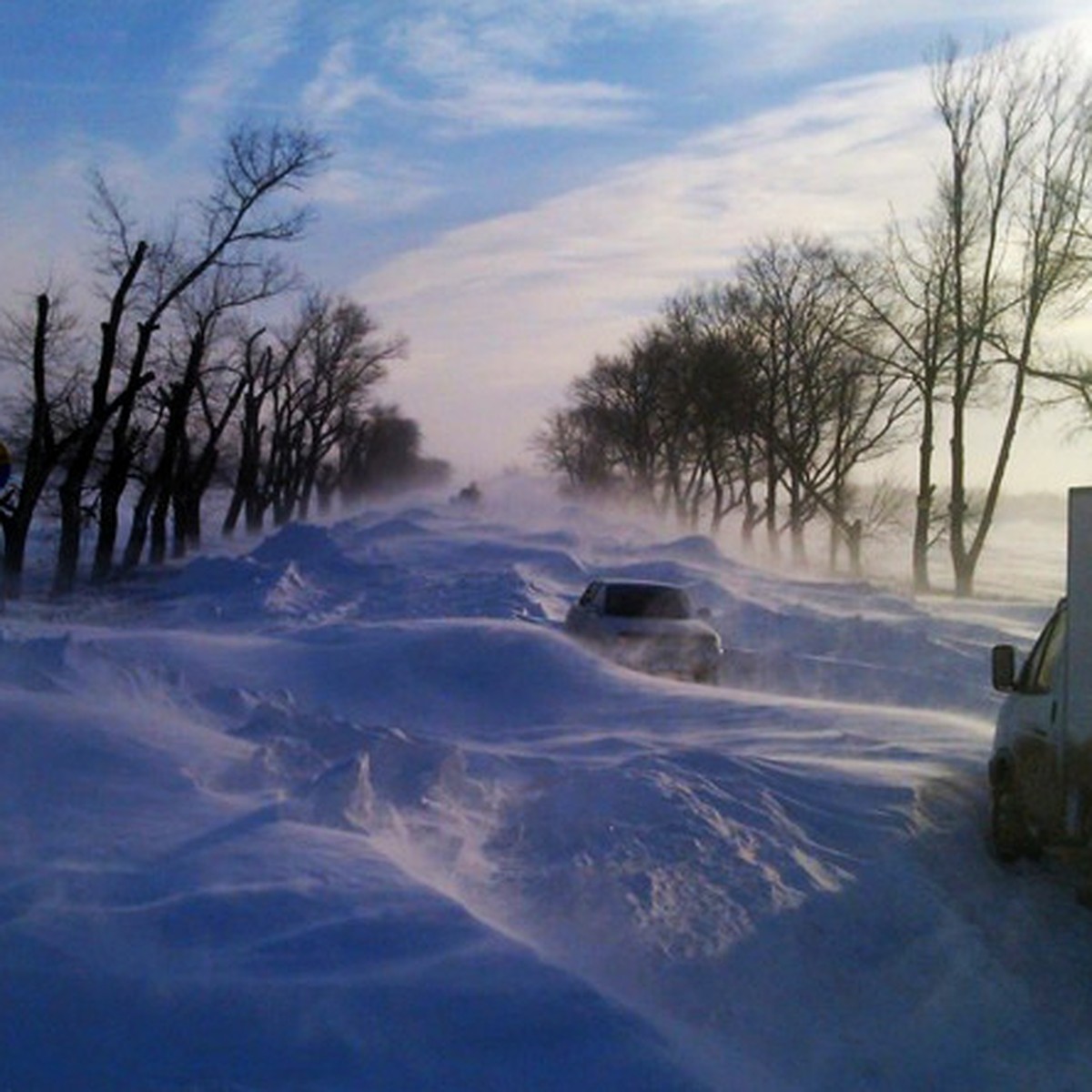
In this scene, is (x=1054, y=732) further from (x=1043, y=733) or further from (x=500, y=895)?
(x=500, y=895)

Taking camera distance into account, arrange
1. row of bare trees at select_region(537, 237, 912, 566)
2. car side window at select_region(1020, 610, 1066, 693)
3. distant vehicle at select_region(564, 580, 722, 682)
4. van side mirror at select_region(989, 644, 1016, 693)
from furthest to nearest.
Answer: row of bare trees at select_region(537, 237, 912, 566)
distant vehicle at select_region(564, 580, 722, 682)
van side mirror at select_region(989, 644, 1016, 693)
car side window at select_region(1020, 610, 1066, 693)

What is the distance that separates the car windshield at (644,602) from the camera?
19.5m

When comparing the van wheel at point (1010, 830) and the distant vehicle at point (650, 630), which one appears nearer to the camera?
the van wheel at point (1010, 830)

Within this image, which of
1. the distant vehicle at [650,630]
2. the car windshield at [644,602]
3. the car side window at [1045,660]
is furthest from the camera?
the car windshield at [644,602]

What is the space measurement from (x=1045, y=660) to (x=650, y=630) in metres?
10.2

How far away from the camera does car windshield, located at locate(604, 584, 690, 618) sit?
766 inches

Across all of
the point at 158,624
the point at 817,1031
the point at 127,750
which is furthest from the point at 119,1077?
the point at 158,624

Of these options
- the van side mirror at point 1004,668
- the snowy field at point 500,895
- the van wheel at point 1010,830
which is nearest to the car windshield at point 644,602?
the snowy field at point 500,895

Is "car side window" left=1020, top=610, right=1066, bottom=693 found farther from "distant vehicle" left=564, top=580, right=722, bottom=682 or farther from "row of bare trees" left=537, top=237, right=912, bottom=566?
"row of bare trees" left=537, top=237, right=912, bottom=566

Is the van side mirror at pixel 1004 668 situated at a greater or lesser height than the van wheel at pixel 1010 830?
greater

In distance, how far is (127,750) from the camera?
8094 millimetres

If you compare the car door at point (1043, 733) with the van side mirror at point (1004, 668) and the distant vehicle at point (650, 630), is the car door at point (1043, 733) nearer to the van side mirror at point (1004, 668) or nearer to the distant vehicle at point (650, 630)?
the van side mirror at point (1004, 668)

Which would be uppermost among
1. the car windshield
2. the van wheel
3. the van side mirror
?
the van side mirror

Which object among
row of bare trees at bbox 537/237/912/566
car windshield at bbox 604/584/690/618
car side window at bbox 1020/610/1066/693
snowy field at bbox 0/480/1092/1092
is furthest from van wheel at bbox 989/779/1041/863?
row of bare trees at bbox 537/237/912/566
